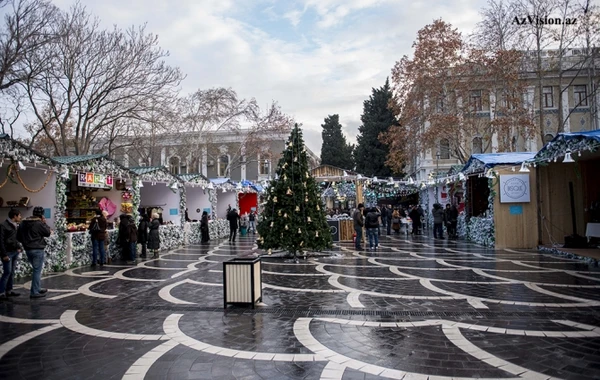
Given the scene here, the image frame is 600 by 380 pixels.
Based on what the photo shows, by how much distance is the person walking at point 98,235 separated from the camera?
12.1 meters

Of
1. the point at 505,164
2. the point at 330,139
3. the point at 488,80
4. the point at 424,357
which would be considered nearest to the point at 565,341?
the point at 424,357

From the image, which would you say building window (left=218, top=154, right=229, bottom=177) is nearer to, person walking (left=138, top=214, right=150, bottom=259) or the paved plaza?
person walking (left=138, top=214, right=150, bottom=259)

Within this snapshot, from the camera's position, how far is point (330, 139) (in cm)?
5959

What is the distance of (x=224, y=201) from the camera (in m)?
26.0

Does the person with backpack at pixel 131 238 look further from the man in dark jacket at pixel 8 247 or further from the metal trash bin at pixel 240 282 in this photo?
the metal trash bin at pixel 240 282

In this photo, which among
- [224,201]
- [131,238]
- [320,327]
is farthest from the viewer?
[224,201]

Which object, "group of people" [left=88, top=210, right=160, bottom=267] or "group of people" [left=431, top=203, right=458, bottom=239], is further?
"group of people" [left=431, top=203, right=458, bottom=239]

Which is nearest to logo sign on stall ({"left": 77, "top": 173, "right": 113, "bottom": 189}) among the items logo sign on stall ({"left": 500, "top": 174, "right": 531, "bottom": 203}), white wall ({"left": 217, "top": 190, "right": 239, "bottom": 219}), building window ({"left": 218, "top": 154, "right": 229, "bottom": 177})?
white wall ({"left": 217, "top": 190, "right": 239, "bottom": 219})

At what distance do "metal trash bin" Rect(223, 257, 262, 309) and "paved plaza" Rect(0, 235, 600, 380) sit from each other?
0.21 m

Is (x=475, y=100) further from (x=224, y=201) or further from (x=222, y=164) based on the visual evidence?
(x=222, y=164)

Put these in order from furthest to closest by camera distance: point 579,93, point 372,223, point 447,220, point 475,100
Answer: point 579,93
point 475,100
point 447,220
point 372,223

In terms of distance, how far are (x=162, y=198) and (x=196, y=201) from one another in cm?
331

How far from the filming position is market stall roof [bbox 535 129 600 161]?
32.2ft

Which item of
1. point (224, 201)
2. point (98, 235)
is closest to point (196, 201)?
point (224, 201)
